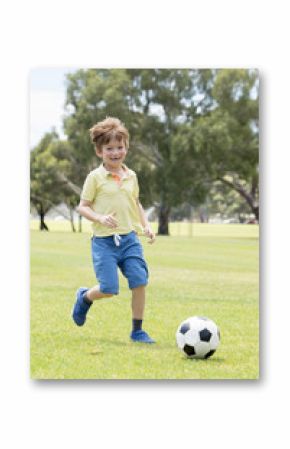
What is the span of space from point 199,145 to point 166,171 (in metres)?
0.44

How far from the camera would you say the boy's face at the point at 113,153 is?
469cm

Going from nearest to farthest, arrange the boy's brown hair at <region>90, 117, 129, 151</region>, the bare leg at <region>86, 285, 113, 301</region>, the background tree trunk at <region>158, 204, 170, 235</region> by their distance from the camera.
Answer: the boy's brown hair at <region>90, 117, 129, 151</region>
the bare leg at <region>86, 285, 113, 301</region>
the background tree trunk at <region>158, 204, 170, 235</region>

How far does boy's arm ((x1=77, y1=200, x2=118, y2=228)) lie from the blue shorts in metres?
0.14

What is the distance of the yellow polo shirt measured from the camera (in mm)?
4734

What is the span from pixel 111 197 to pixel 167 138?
1828mm

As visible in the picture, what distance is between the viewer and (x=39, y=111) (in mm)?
5043

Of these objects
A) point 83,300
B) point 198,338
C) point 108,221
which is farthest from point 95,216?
point 198,338

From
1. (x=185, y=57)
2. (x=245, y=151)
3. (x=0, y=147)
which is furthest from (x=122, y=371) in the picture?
(x=245, y=151)

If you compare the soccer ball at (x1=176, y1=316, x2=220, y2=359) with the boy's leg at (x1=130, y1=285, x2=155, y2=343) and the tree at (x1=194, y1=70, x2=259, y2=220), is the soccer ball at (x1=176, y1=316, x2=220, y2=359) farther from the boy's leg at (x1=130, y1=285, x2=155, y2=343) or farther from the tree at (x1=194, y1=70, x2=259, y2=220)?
the tree at (x1=194, y1=70, x2=259, y2=220)

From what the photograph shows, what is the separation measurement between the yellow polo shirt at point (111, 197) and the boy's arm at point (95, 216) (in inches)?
1.1

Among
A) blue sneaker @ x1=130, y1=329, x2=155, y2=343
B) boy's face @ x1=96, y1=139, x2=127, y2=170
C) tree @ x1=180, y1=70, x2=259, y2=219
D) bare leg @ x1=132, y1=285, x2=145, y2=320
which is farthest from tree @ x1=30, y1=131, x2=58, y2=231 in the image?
tree @ x1=180, y1=70, x2=259, y2=219

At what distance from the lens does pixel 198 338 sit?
4508mm

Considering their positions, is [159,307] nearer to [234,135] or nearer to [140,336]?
[140,336]
